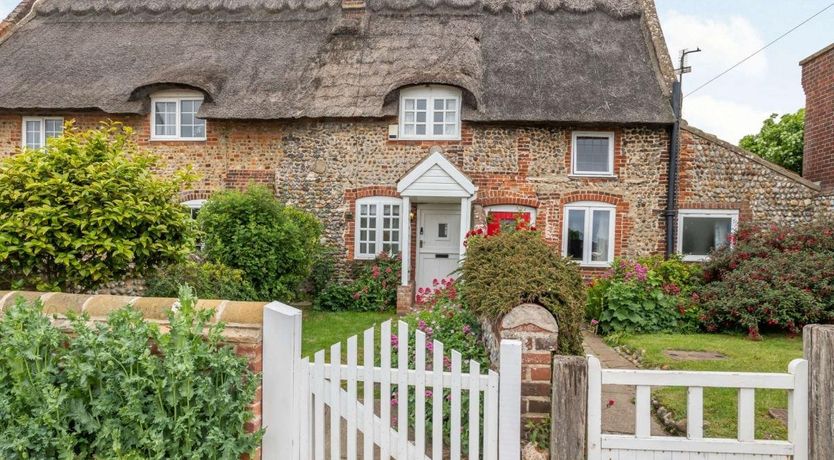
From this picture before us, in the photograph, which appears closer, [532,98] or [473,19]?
[532,98]

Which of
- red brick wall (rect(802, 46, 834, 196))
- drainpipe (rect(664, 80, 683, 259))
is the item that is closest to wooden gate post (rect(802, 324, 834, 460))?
drainpipe (rect(664, 80, 683, 259))

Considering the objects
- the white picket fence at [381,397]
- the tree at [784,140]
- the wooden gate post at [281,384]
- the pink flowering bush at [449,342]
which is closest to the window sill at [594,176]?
the pink flowering bush at [449,342]

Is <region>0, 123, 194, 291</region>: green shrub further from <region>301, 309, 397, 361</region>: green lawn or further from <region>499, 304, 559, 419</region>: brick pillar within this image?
<region>499, 304, 559, 419</region>: brick pillar

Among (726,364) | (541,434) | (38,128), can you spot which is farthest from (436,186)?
(38,128)

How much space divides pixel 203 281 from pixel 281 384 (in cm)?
574

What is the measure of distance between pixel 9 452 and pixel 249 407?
1.27m

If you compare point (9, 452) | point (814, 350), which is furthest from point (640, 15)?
point (9, 452)

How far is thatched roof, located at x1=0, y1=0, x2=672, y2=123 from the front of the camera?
12.6 metres

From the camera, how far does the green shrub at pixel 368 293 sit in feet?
40.0

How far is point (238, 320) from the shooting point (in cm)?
306

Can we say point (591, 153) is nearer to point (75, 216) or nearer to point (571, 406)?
point (571, 406)

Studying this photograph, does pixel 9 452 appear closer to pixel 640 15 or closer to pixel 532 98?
pixel 532 98

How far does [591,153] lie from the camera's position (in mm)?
12703

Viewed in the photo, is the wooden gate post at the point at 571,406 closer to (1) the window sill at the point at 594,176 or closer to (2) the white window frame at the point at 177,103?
(1) the window sill at the point at 594,176
